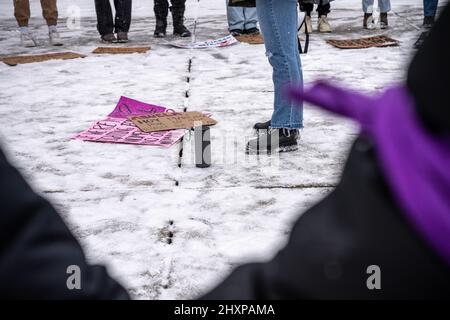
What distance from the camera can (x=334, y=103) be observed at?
25.0 inches

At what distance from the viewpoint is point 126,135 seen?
3828mm

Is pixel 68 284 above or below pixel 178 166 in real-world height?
above

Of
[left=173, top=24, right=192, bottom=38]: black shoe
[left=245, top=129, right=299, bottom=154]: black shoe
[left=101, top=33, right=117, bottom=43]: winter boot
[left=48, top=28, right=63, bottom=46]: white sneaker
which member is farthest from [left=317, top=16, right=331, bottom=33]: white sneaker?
[left=245, top=129, right=299, bottom=154]: black shoe

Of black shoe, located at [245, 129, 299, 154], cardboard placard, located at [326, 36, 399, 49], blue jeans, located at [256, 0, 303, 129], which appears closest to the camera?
blue jeans, located at [256, 0, 303, 129]

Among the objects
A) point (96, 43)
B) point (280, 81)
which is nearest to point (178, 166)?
point (280, 81)

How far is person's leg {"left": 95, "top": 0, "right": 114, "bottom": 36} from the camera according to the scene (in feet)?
24.7

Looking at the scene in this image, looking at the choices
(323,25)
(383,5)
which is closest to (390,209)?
(323,25)

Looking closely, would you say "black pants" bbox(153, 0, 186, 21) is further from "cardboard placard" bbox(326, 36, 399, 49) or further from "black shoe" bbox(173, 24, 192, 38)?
"cardboard placard" bbox(326, 36, 399, 49)

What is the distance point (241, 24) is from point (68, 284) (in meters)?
7.57

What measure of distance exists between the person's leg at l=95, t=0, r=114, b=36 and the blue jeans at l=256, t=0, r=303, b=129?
15.6ft

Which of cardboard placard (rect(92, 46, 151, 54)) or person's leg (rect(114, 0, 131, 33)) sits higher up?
person's leg (rect(114, 0, 131, 33))

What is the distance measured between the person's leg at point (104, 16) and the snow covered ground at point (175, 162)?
118 centimetres
